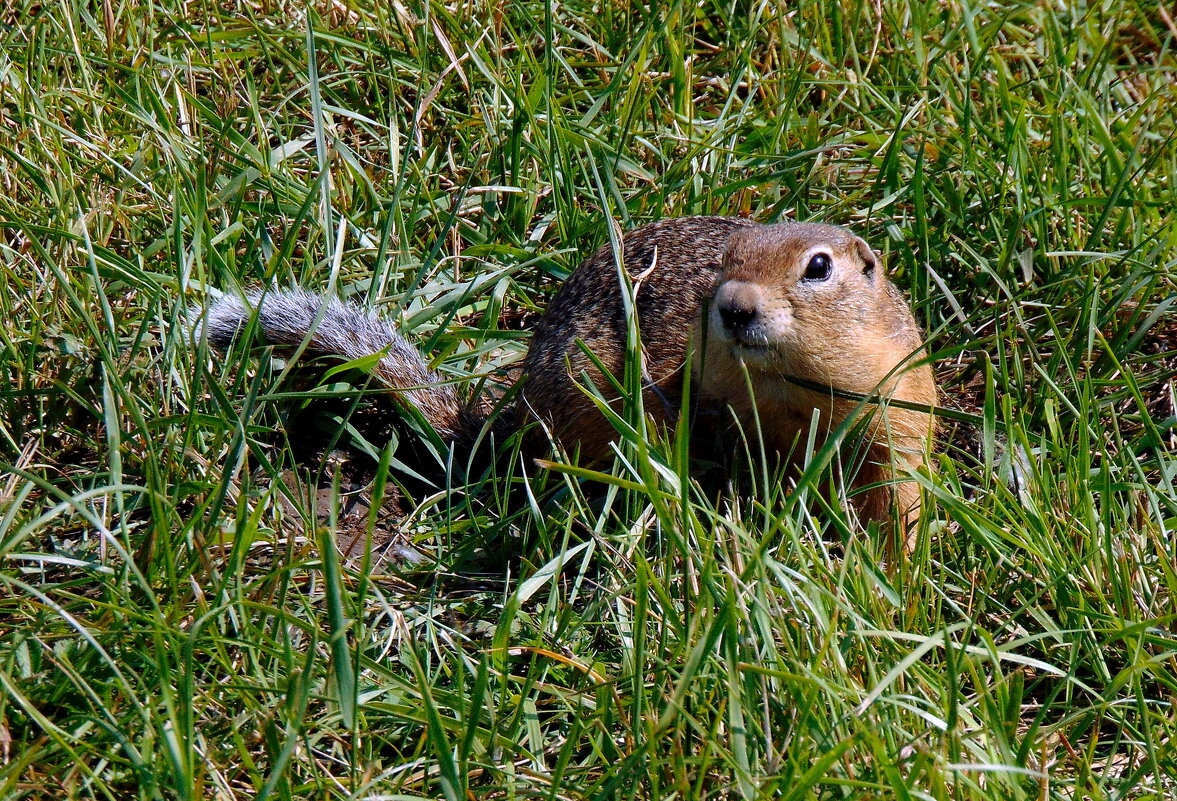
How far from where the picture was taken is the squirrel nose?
3152mm

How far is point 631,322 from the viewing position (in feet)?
9.95

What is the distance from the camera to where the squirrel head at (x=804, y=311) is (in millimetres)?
3203

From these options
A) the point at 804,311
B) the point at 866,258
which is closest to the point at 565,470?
the point at 804,311

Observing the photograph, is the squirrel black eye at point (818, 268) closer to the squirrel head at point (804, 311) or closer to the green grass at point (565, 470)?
the squirrel head at point (804, 311)

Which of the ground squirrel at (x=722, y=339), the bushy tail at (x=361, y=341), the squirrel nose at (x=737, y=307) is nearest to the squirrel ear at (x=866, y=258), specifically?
the ground squirrel at (x=722, y=339)

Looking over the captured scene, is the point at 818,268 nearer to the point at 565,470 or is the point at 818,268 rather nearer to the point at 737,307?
the point at 737,307

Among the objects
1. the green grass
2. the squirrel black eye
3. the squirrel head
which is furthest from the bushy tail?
the squirrel black eye

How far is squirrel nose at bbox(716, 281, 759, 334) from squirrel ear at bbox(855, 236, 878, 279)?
25.5 inches

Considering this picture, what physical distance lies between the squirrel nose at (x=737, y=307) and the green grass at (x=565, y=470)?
371 millimetres

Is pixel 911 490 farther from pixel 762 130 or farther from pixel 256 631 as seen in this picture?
pixel 256 631

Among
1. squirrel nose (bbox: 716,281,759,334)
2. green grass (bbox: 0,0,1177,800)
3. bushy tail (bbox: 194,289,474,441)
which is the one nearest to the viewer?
green grass (bbox: 0,0,1177,800)

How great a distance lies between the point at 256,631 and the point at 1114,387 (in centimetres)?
263

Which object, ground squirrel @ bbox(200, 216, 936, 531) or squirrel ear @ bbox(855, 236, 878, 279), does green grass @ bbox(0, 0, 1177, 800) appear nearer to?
ground squirrel @ bbox(200, 216, 936, 531)

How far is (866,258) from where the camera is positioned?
3.72 meters
